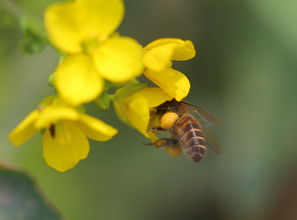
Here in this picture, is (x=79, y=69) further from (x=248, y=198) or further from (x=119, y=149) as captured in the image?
(x=248, y=198)

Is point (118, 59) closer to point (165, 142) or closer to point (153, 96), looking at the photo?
point (153, 96)

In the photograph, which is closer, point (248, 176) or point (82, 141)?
point (82, 141)

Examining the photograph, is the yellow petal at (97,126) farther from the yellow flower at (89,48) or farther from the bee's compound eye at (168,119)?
the bee's compound eye at (168,119)

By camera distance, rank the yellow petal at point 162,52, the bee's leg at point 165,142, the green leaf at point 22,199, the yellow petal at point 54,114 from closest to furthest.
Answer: the yellow petal at point 54,114, the yellow petal at point 162,52, the bee's leg at point 165,142, the green leaf at point 22,199

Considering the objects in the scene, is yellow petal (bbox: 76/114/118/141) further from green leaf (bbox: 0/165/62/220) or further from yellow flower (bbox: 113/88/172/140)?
green leaf (bbox: 0/165/62/220)

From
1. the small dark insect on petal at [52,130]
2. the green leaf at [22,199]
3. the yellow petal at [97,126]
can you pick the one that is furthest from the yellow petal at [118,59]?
the green leaf at [22,199]

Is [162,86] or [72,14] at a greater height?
[72,14]

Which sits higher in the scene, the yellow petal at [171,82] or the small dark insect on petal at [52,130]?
the yellow petal at [171,82]

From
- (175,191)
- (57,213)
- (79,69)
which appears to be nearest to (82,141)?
(79,69)
